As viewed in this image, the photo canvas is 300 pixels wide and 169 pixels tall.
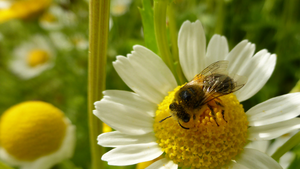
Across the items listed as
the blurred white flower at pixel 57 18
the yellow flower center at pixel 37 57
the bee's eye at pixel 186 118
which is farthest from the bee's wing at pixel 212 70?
the yellow flower center at pixel 37 57

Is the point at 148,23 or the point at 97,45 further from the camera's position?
the point at 148,23

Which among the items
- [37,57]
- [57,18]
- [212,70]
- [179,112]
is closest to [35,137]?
[179,112]

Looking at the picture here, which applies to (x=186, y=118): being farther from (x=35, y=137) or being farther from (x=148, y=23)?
(x=35, y=137)

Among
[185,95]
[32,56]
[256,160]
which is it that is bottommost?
[256,160]

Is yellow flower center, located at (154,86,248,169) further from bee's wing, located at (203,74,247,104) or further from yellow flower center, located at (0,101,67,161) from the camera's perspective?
yellow flower center, located at (0,101,67,161)

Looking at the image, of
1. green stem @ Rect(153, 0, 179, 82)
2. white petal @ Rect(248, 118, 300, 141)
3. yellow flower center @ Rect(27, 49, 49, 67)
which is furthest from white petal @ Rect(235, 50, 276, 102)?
yellow flower center @ Rect(27, 49, 49, 67)

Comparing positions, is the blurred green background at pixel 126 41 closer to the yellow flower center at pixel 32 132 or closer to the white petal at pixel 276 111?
the yellow flower center at pixel 32 132
